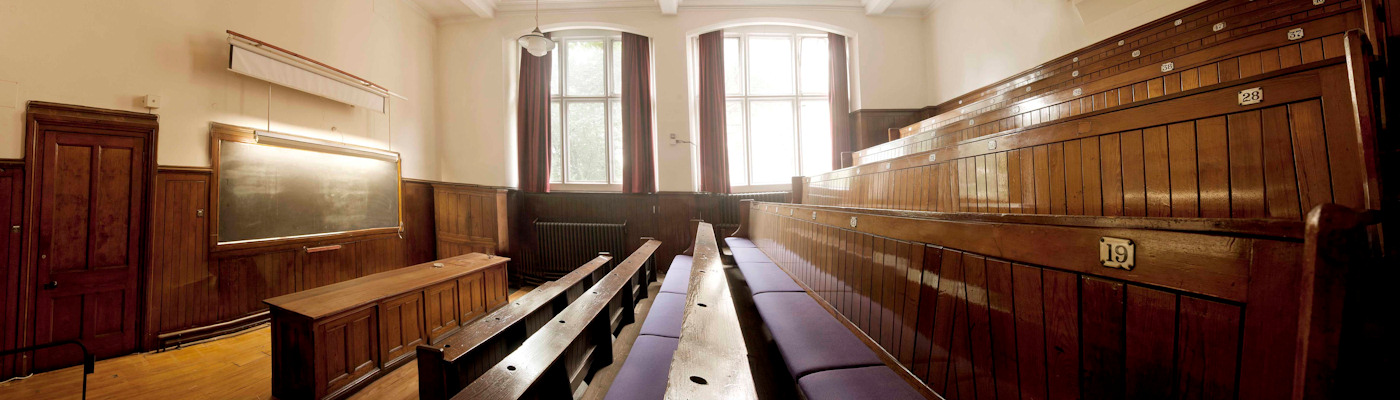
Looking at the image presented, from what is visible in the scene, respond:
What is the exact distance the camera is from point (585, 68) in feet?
15.2

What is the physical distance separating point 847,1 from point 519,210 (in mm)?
4354

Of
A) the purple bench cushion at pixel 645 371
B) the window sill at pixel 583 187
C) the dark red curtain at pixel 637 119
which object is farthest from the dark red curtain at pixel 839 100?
the purple bench cushion at pixel 645 371

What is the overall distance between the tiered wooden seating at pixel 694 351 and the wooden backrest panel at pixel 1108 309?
0.45 metres

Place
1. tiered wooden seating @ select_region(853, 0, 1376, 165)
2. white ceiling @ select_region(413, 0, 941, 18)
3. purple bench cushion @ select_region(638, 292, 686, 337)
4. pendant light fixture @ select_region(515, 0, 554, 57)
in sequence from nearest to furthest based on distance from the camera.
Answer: tiered wooden seating @ select_region(853, 0, 1376, 165), purple bench cushion @ select_region(638, 292, 686, 337), pendant light fixture @ select_region(515, 0, 554, 57), white ceiling @ select_region(413, 0, 941, 18)

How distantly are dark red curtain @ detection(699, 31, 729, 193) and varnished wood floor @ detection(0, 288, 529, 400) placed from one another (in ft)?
9.95

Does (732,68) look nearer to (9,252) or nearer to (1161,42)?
(1161,42)

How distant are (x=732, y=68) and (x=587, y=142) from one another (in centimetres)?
197

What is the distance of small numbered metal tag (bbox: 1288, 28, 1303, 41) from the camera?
1.27 meters

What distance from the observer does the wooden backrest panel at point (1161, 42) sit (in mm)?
1629

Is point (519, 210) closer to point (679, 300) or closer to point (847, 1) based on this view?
point (679, 300)

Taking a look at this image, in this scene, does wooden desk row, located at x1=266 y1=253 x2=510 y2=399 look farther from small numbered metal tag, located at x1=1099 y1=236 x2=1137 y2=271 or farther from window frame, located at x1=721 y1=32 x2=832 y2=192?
window frame, located at x1=721 y1=32 x2=832 y2=192

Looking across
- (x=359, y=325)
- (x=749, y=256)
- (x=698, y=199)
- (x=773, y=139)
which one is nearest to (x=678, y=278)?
(x=749, y=256)

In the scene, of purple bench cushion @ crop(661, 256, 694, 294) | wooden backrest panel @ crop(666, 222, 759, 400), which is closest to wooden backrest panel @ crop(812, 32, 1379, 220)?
wooden backrest panel @ crop(666, 222, 759, 400)

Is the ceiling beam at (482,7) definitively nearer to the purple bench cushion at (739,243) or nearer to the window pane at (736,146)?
the window pane at (736,146)
